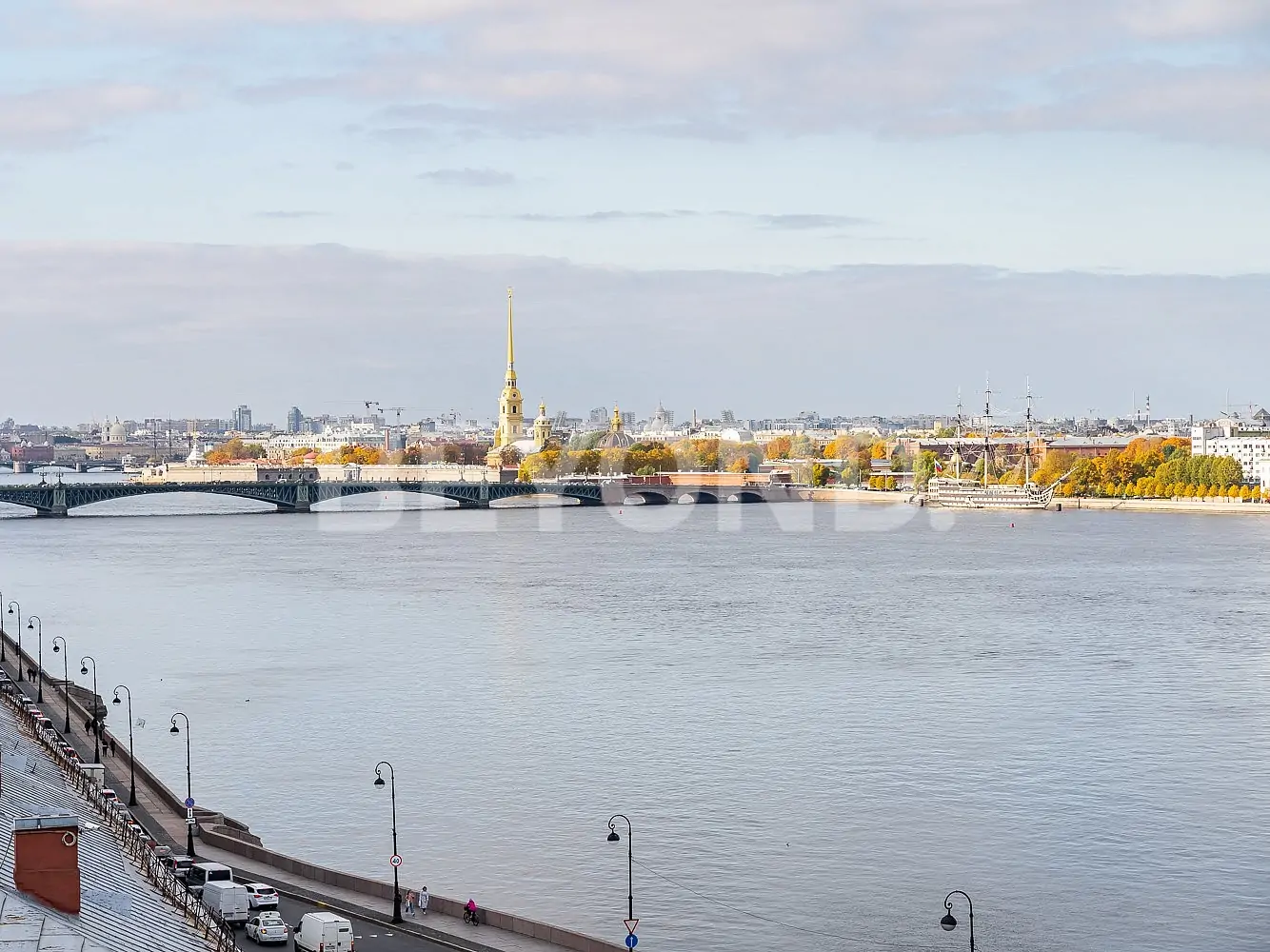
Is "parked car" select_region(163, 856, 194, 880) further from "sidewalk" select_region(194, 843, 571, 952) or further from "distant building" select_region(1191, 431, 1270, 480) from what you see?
"distant building" select_region(1191, 431, 1270, 480)

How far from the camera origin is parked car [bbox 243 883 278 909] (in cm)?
1317

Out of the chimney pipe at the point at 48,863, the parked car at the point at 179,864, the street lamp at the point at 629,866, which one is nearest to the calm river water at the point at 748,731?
the street lamp at the point at 629,866

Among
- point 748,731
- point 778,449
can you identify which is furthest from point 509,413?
point 748,731

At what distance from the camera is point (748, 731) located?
2255 centimetres

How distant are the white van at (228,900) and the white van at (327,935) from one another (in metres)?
0.82

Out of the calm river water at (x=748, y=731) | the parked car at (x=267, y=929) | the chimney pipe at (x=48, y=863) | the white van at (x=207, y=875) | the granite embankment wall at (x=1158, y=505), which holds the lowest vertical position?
the granite embankment wall at (x=1158, y=505)

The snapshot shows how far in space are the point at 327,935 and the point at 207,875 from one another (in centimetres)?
195

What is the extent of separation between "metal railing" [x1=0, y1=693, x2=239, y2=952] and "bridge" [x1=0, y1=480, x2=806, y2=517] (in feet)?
151

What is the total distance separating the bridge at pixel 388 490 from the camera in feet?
224

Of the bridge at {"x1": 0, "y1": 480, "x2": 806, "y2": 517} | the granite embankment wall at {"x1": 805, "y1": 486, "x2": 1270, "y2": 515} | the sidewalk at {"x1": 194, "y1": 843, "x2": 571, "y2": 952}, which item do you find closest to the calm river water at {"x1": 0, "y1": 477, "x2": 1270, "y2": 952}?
the sidewalk at {"x1": 194, "y1": 843, "x2": 571, "y2": 952}

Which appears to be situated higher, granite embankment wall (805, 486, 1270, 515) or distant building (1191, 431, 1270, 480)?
distant building (1191, 431, 1270, 480)

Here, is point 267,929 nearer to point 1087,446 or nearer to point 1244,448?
point 1244,448

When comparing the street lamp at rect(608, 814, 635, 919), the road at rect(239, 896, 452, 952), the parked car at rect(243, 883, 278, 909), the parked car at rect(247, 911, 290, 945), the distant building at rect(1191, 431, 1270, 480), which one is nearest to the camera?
the parked car at rect(247, 911, 290, 945)

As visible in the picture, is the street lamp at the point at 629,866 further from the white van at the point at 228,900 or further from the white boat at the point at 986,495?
the white boat at the point at 986,495
